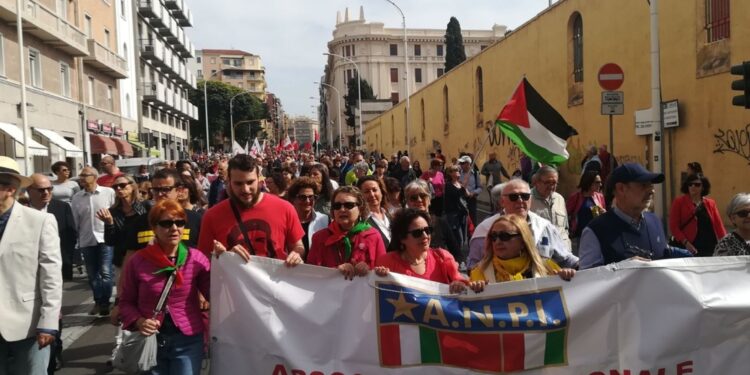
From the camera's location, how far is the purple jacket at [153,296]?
3.74 meters

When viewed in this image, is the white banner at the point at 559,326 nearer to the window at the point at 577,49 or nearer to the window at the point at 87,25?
the window at the point at 577,49

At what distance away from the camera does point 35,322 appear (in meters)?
3.71

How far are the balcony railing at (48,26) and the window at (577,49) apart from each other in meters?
18.0

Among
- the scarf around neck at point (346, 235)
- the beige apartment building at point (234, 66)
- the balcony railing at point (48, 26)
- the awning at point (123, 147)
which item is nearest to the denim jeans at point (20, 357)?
the scarf around neck at point (346, 235)

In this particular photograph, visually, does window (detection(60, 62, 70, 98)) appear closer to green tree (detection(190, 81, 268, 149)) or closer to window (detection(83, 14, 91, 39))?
window (detection(83, 14, 91, 39))

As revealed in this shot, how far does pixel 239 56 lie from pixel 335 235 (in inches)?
5759

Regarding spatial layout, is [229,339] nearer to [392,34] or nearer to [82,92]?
[82,92]

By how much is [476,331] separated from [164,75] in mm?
52439

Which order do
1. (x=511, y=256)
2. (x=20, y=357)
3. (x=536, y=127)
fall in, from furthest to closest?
(x=536, y=127)
(x=511, y=256)
(x=20, y=357)

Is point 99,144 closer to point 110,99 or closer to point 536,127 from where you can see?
point 110,99

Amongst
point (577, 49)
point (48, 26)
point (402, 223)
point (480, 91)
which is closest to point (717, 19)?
point (577, 49)

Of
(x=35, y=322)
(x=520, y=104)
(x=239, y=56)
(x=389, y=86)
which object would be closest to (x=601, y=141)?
(x=520, y=104)

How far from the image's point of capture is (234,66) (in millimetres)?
142500

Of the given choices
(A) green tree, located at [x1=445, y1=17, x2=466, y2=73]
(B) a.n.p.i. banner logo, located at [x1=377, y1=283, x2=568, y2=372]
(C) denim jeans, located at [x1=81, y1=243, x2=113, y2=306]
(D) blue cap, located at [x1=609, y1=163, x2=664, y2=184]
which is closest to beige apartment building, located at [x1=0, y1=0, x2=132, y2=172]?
(C) denim jeans, located at [x1=81, y1=243, x2=113, y2=306]
